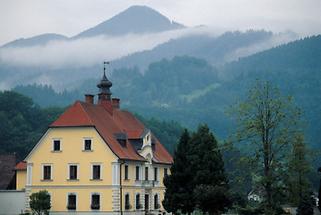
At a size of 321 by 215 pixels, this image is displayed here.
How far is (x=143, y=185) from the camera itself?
76.3 metres

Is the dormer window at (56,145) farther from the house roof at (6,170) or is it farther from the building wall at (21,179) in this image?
the house roof at (6,170)

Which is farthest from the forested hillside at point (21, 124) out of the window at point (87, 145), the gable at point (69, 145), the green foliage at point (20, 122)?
the window at point (87, 145)

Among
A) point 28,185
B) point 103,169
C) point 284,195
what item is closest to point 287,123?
point 284,195

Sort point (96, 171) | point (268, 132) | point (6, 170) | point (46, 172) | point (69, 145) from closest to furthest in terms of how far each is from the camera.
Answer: point (268, 132) < point (96, 171) < point (69, 145) < point (46, 172) < point (6, 170)

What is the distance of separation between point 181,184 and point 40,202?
49.1ft

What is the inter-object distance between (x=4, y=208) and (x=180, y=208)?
2122 centimetres

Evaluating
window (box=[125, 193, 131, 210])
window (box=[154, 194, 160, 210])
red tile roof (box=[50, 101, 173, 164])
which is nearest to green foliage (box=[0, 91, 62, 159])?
red tile roof (box=[50, 101, 173, 164])

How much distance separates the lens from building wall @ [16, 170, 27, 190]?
3056 inches

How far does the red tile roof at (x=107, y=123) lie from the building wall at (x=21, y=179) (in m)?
7.97

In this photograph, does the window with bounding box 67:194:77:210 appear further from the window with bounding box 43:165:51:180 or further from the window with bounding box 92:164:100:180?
the window with bounding box 43:165:51:180

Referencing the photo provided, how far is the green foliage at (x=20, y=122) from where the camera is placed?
134 metres

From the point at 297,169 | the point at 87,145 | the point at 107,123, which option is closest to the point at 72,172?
the point at 87,145

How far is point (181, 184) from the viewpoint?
6419cm

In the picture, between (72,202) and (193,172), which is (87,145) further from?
(193,172)
